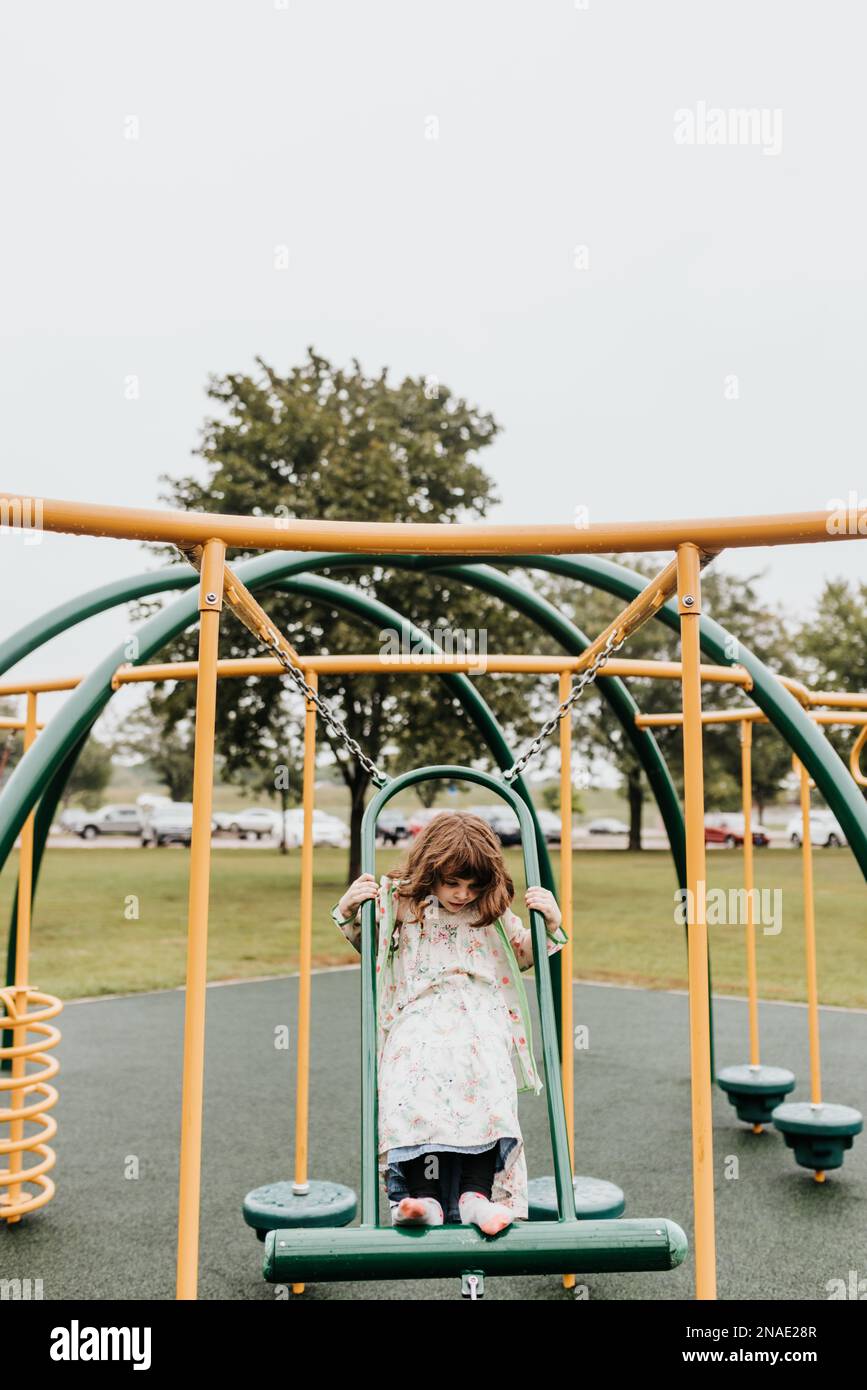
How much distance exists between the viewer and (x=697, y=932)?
207cm

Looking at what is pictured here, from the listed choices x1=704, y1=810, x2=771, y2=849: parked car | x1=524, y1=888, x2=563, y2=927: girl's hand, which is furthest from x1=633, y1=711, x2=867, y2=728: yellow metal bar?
x1=704, y1=810, x2=771, y2=849: parked car

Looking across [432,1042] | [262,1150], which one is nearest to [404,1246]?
[432,1042]

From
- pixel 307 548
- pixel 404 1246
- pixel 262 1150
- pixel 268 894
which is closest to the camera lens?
pixel 404 1246

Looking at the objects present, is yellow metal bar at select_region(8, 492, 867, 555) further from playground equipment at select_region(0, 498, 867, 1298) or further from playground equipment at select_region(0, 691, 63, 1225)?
playground equipment at select_region(0, 691, 63, 1225)

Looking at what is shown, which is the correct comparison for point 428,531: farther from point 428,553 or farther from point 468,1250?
point 468,1250

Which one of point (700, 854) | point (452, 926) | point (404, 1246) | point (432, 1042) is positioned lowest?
point (404, 1246)

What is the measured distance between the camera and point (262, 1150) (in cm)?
519

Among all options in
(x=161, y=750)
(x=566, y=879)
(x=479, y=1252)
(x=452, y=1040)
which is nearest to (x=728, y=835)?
(x=161, y=750)

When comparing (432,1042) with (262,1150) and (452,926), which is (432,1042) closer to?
(452,926)

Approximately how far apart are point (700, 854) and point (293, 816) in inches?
1595

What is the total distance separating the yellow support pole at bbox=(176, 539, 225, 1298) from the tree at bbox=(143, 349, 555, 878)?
39.2 ft

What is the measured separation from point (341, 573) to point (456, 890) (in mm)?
13437

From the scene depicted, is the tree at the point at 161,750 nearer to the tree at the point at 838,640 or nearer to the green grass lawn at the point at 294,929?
the green grass lawn at the point at 294,929

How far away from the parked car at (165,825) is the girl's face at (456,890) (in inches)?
1149
